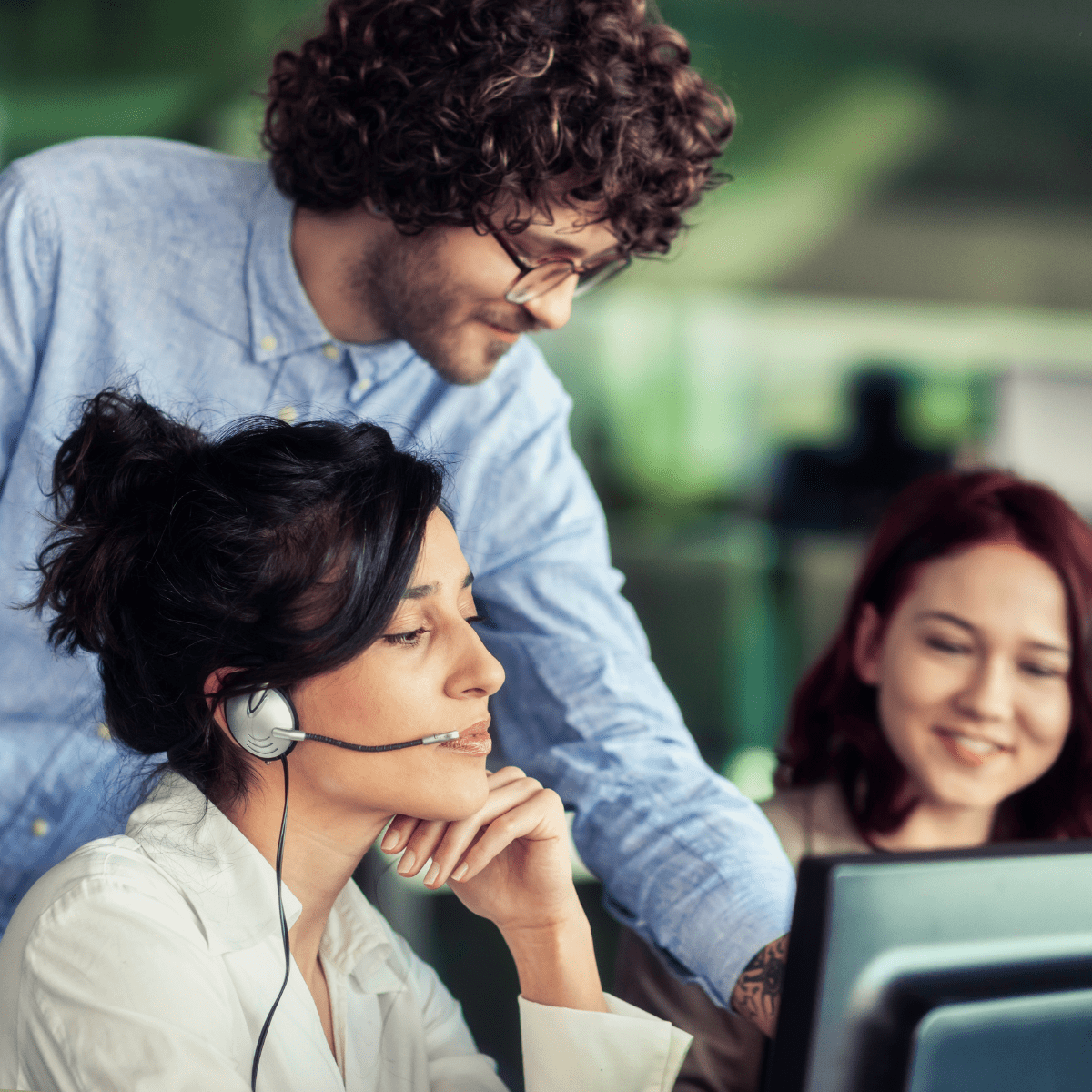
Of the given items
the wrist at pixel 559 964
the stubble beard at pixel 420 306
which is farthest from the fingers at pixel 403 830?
the stubble beard at pixel 420 306

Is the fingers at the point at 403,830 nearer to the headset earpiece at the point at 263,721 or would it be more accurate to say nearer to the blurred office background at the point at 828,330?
the headset earpiece at the point at 263,721

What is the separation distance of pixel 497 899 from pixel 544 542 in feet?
1.40

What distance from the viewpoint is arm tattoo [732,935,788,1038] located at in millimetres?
955

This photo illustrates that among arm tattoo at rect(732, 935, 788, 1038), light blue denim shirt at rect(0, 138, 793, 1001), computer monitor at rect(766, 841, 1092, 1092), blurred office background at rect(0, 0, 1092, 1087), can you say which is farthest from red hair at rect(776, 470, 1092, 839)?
blurred office background at rect(0, 0, 1092, 1087)

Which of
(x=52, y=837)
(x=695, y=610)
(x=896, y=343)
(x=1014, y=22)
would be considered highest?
(x=1014, y=22)

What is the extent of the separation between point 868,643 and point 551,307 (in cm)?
77

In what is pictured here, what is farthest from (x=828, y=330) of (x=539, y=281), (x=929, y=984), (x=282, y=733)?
(x=929, y=984)

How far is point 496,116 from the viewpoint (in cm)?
108

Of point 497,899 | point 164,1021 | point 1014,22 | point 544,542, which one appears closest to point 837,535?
point 1014,22

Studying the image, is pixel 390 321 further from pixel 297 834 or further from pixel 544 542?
pixel 297 834

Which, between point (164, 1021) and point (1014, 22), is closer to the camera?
point (164, 1021)

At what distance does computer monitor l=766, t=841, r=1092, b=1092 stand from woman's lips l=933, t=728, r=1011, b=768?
38.9 inches

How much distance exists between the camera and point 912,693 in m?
1.48

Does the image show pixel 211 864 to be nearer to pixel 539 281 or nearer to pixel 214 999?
pixel 214 999
